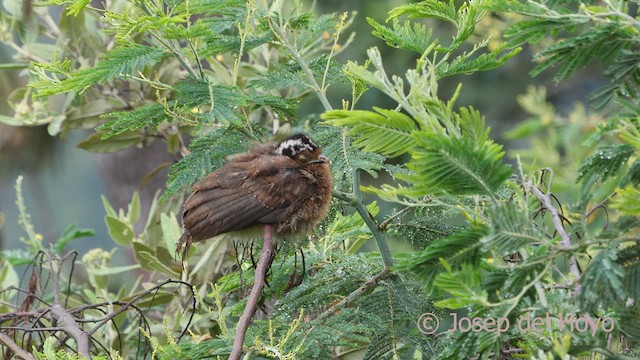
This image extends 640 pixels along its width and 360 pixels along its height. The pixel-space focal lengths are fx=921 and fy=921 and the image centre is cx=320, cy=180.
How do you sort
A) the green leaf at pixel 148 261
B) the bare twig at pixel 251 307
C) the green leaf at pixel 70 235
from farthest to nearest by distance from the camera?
1. the green leaf at pixel 70 235
2. the green leaf at pixel 148 261
3. the bare twig at pixel 251 307

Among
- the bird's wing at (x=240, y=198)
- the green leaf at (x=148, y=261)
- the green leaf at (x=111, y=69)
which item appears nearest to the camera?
the green leaf at (x=111, y=69)

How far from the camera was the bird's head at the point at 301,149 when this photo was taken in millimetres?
2018

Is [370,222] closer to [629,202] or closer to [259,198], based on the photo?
→ [259,198]

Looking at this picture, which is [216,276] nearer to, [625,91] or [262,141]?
[262,141]

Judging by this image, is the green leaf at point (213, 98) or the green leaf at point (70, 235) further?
the green leaf at point (70, 235)

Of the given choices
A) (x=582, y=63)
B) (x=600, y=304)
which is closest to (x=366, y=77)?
(x=582, y=63)

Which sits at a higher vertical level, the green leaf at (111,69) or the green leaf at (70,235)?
the green leaf at (111,69)

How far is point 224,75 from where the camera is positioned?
3.02 m

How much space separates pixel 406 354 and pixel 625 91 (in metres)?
0.70

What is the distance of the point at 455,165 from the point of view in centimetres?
133

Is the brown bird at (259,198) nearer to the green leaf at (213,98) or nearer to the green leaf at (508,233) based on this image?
the green leaf at (213,98)

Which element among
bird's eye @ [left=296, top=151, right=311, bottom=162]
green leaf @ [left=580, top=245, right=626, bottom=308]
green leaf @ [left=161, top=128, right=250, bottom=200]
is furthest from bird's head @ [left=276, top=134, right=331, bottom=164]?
green leaf @ [left=580, top=245, right=626, bottom=308]

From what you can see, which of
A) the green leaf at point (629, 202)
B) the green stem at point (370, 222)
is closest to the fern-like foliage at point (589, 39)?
the green leaf at point (629, 202)

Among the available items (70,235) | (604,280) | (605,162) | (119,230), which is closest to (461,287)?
(604,280)
